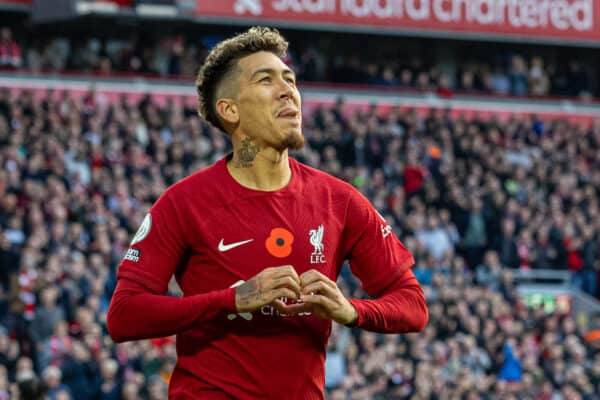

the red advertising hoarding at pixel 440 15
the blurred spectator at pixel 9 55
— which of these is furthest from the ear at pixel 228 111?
the red advertising hoarding at pixel 440 15

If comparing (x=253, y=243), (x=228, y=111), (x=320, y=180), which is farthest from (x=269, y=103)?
(x=253, y=243)

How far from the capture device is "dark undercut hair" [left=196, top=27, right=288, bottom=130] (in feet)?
15.7

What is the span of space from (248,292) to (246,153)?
2.03 feet

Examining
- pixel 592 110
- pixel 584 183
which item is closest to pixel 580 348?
pixel 584 183

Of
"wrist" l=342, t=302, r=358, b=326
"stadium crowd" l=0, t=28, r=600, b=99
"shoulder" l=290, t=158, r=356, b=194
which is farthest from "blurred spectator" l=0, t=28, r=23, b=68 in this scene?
"wrist" l=342, t=302, r=358, b=326

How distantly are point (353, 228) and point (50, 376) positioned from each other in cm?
784

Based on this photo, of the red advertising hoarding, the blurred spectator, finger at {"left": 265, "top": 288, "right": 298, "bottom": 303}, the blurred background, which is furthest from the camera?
the red advertising hoarding

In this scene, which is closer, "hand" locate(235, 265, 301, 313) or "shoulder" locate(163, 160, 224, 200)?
"hand" locate(235, 265, 301, 313)

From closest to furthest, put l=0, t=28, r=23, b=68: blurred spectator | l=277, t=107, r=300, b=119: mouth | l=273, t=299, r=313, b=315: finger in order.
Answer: l=273, t=299, r=313, b=315: finger → l=277, t=107, r=300, b=119: mouth → l=0, t=28, r=23, b=68: blurred spectator

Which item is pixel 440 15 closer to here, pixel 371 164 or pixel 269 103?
pixel 371 164

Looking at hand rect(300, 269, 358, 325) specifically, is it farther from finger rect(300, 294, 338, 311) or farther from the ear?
the ear

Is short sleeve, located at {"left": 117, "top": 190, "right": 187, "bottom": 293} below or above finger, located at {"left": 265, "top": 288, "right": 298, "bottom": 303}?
above

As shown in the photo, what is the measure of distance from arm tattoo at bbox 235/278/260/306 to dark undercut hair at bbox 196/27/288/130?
0.74 meters

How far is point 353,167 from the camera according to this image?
21.2 m
